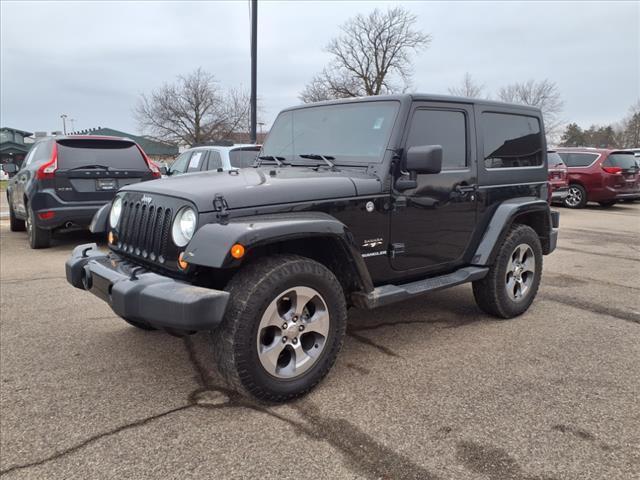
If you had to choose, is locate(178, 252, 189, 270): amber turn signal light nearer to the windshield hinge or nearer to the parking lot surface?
the windshield hinge

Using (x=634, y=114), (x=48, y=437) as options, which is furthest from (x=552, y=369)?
(x=634, y=114)

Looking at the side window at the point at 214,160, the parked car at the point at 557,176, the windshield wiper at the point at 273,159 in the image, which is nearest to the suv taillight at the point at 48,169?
the side window at the point at 214,160

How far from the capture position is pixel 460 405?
2.86 metres

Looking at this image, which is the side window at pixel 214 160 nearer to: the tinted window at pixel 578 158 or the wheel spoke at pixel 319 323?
the wheel spoke at pixel 319 323

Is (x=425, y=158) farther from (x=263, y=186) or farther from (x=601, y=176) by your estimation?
(x=601, y=176)

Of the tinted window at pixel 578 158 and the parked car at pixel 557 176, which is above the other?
the tinted window at pixel 578 158

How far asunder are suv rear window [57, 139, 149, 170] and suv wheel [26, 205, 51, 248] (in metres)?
1.00

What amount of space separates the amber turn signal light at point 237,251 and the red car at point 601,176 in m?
14.5

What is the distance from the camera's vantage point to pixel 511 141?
445 cm

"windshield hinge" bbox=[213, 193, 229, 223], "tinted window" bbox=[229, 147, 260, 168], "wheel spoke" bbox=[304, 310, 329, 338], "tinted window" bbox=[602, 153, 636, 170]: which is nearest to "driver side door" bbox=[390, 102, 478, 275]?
"wheel spoke" bbox=[304, 310, 329, 338]

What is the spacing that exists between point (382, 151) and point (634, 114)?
7443 centimetres

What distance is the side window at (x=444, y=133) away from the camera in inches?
142

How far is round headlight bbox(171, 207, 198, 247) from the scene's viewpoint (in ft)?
9.05

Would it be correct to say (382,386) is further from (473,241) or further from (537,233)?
(537,233)
